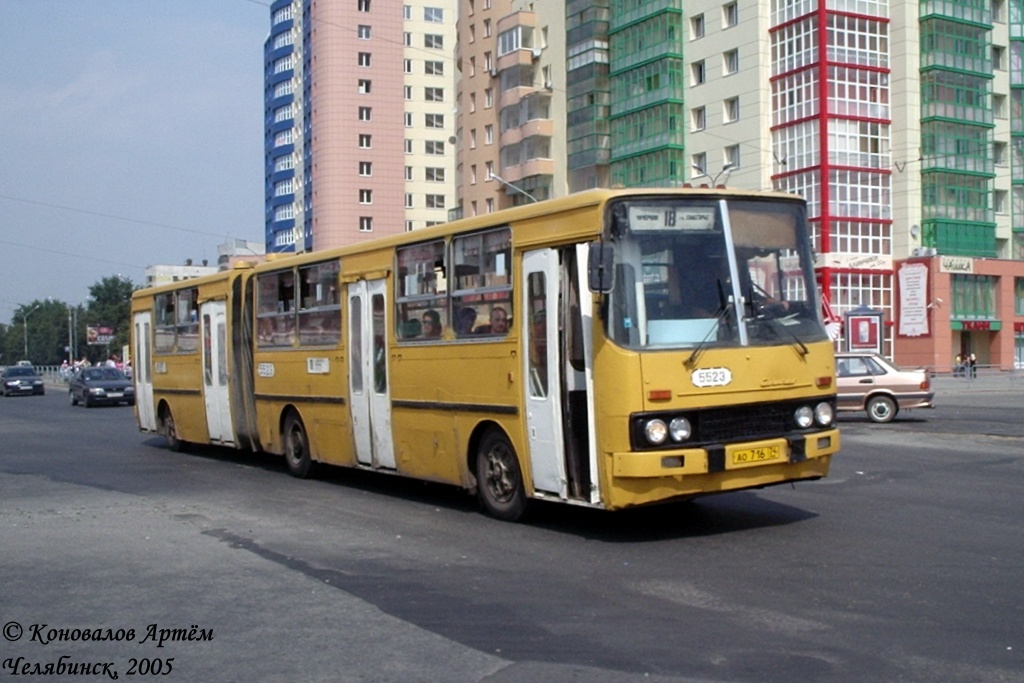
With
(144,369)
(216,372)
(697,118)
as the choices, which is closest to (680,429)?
(216,372)

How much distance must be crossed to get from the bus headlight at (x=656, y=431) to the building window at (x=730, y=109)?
5711 cm

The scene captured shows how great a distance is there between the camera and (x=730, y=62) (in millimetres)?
65062

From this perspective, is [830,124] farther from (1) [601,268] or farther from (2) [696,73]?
(1) [601,268]

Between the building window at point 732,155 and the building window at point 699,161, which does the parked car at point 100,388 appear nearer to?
the building window at point 699,161

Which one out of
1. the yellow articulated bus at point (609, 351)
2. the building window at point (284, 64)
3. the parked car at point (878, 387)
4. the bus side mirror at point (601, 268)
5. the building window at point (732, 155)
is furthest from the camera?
the building window at point (284, 64)

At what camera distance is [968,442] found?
20.5 metres

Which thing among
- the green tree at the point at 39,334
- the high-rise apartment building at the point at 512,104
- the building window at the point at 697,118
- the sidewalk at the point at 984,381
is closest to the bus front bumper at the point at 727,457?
the sidewalk at the point at 984,381

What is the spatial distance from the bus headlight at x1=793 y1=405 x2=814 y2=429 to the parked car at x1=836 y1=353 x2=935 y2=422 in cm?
1642

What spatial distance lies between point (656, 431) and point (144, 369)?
48.7 ft

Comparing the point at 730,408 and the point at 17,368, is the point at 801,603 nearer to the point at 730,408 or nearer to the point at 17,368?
the point at 730,408

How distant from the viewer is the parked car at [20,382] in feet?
198

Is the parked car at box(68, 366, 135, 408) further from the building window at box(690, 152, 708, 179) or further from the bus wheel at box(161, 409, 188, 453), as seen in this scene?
the building window at box(690, 152, 708, 179)

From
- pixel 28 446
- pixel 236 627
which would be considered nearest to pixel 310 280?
pixel 236 627

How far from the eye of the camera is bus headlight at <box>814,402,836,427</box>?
34.9 ft
